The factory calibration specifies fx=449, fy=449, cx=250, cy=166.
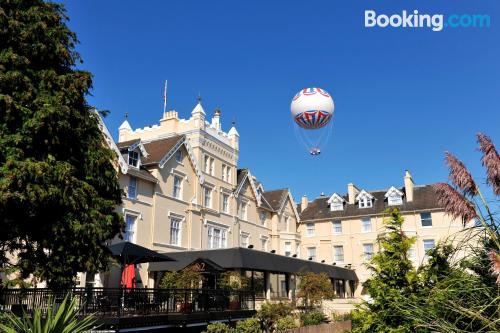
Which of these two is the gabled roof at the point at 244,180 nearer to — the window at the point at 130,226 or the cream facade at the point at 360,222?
the cream facade at the point at 360,222

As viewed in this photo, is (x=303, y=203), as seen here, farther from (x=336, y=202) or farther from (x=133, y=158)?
(x=133, y=158)

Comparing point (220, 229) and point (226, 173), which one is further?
point (226, 173)

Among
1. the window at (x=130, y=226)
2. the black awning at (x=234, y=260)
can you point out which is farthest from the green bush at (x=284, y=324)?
the window at (x=130, y=226)

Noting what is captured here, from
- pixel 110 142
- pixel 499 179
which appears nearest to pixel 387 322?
pixel 499 179

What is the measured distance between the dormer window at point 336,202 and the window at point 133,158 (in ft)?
95.2

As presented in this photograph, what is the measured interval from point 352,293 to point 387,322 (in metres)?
40.7

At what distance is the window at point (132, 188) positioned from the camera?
29.1 metres

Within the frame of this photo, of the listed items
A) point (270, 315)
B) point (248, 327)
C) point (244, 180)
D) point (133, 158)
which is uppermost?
point (244, 180)

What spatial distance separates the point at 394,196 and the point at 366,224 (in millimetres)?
4372

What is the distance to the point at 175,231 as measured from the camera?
108ft

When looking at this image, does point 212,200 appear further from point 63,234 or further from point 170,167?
point 63,234

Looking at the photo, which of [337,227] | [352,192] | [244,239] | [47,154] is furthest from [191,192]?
[352,192]

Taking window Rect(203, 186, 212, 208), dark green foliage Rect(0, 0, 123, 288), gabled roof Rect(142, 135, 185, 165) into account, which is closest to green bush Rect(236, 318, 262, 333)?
dark green foliage Rect(0, 0, 123, 288)

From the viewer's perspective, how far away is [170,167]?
3312 cm
